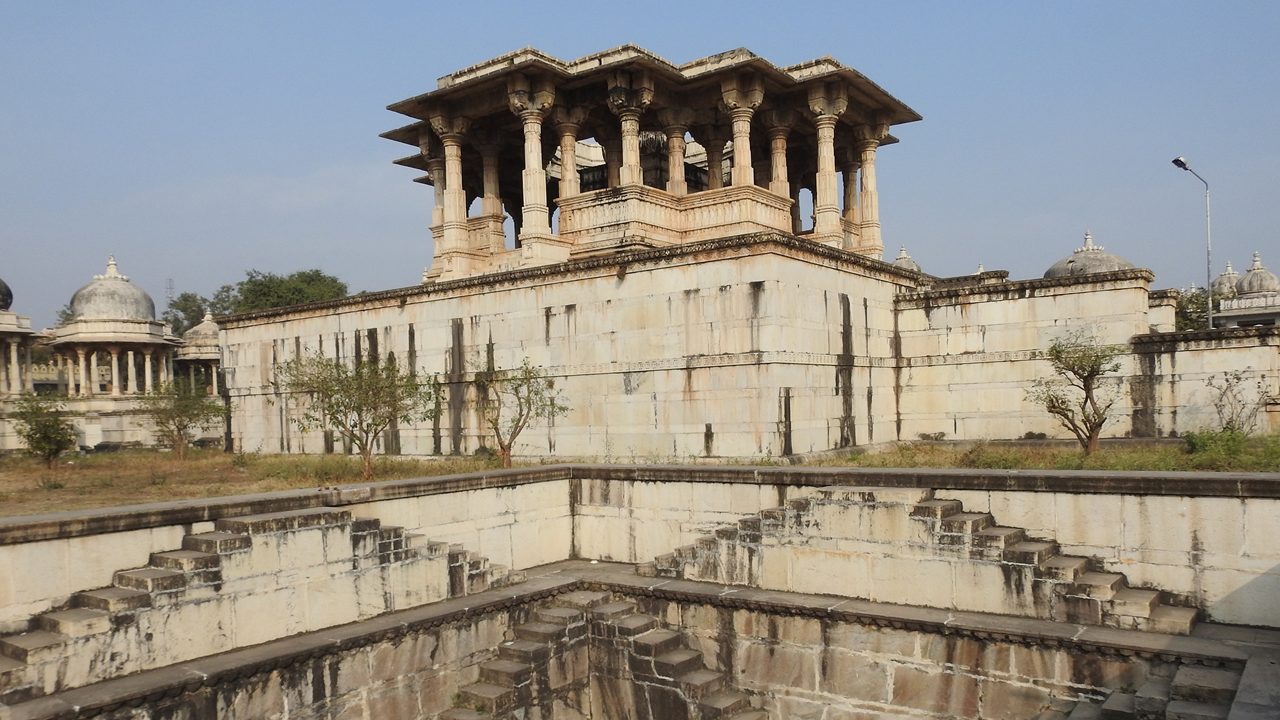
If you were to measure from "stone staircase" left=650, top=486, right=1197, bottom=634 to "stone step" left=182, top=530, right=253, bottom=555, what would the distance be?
7.07 m

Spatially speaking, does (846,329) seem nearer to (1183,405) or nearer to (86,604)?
(1183,405)

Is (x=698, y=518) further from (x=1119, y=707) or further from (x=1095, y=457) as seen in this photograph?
(x=1119, y=707)

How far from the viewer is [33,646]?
10016 mm

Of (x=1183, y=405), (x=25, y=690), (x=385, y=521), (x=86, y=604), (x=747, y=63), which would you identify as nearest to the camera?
(x=25, y=690)

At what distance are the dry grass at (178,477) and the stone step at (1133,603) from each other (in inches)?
520

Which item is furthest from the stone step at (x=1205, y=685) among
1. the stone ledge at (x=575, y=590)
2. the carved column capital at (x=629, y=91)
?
the carved column capital at (x=629, y=91)

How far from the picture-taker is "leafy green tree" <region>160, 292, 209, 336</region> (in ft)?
343

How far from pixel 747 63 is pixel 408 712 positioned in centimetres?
2035

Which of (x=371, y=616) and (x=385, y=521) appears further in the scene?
(x=385, y=521)

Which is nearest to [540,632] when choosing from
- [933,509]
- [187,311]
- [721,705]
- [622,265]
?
[721,705]

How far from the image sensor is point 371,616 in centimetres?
1366

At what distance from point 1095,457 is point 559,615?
10.7 m

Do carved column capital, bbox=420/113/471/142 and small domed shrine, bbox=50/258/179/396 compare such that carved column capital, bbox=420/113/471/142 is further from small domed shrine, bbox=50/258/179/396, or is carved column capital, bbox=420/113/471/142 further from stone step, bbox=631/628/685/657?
small domed shrine, bbox=50/258/179/396

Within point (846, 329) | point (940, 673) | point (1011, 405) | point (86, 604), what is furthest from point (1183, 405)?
point (86, 604)
